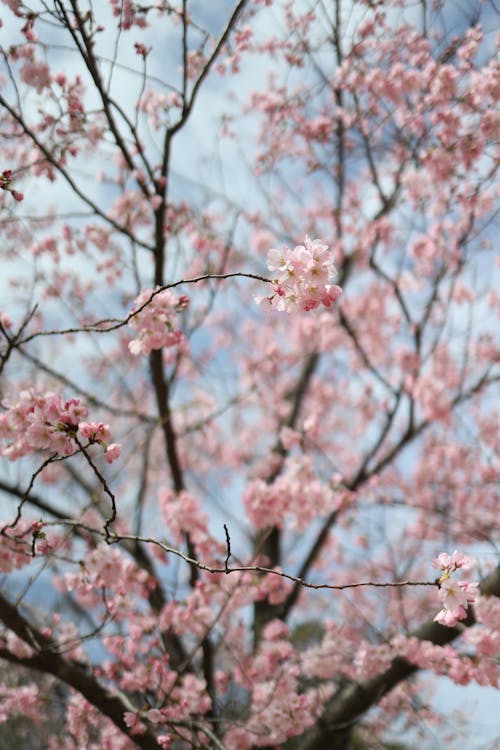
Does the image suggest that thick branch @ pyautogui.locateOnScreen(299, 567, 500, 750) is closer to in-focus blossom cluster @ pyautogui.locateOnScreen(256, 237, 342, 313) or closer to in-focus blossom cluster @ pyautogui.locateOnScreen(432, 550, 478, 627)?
in-focus blossom cluster @ pyautogui.locateOnScreen(432, 550, 478, 627)

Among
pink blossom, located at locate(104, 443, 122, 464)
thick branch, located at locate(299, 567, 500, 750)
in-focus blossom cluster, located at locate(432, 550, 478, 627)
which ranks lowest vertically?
in-focus blossom cluster, located at locate(432, 550, 478, 627)

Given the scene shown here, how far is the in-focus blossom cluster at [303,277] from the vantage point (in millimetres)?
2145

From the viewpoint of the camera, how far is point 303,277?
2168 millimetres

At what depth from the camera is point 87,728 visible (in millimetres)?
4180

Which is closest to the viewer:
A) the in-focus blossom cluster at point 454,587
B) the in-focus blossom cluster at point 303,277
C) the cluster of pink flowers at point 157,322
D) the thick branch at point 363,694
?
the in-focus blossom cluster at point 454,587

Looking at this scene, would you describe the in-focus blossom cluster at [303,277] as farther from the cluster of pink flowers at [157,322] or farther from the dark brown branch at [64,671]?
the dark brown branch at [64,671]

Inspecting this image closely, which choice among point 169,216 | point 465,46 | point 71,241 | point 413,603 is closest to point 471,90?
point 465,46

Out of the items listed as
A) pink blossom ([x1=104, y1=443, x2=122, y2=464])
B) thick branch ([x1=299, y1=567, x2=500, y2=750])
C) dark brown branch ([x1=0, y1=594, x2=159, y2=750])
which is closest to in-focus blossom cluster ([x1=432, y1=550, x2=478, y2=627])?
pink blossom ([x1=104, y1=443, x2=122, y2=464])

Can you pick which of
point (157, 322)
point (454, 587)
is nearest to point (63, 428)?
point (157, 322)

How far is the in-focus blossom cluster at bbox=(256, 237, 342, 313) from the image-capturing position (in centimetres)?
214

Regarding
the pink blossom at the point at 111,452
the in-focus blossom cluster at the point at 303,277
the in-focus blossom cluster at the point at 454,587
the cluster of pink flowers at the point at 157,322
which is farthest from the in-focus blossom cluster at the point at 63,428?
the in-focus blossom cluster at the point at 454,587

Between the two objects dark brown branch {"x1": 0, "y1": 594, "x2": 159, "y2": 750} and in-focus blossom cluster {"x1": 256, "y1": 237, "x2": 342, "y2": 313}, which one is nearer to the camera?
in-focus blossom cluster {"x1": 256, "y1": 237, "x2": 342, "y2": 313}

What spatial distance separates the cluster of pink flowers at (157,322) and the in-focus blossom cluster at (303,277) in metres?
0.68

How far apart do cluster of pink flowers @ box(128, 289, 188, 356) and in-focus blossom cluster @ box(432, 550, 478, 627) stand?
1.54 meters
